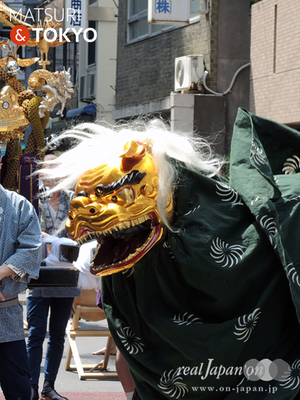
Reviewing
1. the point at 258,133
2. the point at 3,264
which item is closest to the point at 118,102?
the point at 3,264

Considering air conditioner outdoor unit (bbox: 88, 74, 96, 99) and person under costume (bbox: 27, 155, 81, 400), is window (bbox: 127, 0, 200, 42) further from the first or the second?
person under costume (bbox: 27, 155, 81, 400)

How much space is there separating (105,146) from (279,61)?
323 inches

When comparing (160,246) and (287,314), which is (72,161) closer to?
(160,246)

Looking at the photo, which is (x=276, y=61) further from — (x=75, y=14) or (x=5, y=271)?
(x=5, y=271)

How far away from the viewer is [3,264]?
10.7ft

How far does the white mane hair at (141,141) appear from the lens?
6.40 ft

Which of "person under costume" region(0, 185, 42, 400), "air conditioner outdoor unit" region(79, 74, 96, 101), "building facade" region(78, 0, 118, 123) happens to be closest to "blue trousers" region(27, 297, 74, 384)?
"person under costume" region(0, 185, 42, 400)

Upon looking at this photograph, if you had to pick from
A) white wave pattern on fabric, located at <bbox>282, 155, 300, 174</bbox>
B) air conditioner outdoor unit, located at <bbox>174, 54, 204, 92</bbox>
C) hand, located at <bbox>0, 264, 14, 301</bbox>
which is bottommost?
hand, located at <bbox>0, 264, 14, 301</bbox>

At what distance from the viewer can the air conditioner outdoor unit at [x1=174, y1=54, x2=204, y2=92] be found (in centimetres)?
1112

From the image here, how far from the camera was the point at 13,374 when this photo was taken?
328cm

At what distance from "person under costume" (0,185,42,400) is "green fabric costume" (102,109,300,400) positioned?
54.7 inches

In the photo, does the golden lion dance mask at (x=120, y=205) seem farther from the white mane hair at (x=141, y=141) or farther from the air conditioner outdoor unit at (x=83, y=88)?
the air conditioner outdoor unit at (x=83, y=88)

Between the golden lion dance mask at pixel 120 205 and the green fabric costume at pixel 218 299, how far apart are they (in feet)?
0.26

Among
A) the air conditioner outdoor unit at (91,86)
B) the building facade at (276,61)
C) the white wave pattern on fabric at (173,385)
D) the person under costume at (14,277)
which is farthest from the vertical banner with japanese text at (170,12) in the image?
the air conditioner outdoor unit at (91,86)
